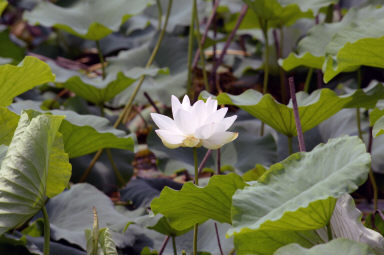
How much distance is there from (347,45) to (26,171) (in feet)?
2.28

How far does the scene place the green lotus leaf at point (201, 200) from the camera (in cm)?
90

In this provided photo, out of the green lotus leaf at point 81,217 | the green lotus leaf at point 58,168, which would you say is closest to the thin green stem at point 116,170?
the green lotus leaf at point 81,217

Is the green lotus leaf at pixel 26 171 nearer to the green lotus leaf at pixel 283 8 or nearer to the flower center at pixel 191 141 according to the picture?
the flower center at pixel 191 141

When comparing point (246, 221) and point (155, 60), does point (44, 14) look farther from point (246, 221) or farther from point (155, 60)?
point (246, 221)

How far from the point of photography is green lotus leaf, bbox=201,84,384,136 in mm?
1235

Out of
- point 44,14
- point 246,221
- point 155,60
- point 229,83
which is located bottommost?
point 229,83

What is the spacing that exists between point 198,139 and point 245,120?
3.97 feet

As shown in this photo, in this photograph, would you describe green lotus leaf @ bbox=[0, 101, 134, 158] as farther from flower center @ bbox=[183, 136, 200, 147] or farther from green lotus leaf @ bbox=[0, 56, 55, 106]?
flower center @ bbox=[183, 136, 200, 147]

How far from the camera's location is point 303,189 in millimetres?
806

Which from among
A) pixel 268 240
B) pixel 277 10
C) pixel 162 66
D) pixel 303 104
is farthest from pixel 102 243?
pixel 162 66

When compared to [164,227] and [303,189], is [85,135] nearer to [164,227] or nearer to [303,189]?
[164,227]

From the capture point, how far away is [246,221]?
2.54ft

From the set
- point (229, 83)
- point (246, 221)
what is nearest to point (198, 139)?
point (246, 221)

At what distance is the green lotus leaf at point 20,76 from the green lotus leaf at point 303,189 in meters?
0.63
